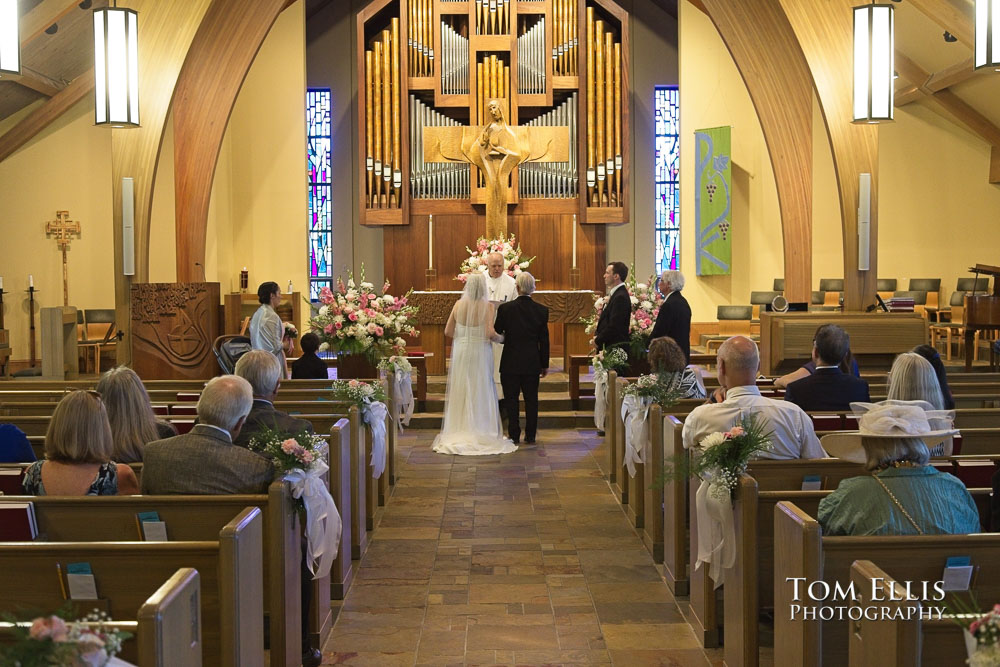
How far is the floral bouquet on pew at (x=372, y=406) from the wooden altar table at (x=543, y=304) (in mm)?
5370

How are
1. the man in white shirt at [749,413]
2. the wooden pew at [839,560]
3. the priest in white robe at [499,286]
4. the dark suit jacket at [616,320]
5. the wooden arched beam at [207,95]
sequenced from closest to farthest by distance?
the wooden pew at [839,560], the man in white shirt at [749,413], the dark suit jacket at [616,320], the priest in white robe at [499,286], the wooden arched beam at [207,95]

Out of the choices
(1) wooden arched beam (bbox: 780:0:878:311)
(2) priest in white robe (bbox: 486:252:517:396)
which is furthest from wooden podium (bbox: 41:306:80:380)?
(1) wooden arched beam (bbox: 780:0:878:311)

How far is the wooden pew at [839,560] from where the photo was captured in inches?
107

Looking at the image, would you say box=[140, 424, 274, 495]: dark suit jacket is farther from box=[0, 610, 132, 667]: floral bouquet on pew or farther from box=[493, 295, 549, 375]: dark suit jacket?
box=[493, 295, 549, 375]: dark suit jacket

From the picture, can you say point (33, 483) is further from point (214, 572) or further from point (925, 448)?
point (925, 448)

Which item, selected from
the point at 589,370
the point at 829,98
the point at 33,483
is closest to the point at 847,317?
the point at 829,98

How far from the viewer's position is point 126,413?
4172 mm

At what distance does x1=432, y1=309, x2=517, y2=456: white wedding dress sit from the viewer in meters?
8.45

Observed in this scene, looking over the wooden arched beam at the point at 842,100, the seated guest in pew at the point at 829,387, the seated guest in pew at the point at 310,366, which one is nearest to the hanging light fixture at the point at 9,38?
the seated guest in pew at the point at 310,366

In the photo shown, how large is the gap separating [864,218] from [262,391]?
6.67 meters

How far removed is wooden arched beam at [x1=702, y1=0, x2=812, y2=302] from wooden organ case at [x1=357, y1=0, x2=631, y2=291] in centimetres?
255

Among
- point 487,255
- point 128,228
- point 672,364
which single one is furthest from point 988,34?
point 128,228

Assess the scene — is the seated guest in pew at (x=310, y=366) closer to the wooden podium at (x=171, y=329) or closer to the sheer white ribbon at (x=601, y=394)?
the wooden podium at (x=171, y=329)

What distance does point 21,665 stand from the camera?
1714mm
